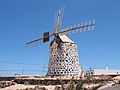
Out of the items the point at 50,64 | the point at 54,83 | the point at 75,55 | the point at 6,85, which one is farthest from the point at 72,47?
the point at 6,85

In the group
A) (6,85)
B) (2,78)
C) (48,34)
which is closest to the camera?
(6,85)

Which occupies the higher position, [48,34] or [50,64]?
[48,34]

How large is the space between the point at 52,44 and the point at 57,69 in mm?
4452

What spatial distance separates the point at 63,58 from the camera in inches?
1978

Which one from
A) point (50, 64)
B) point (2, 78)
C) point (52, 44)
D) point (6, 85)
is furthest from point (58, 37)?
point (6, 85)

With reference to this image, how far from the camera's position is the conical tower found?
5025 cm

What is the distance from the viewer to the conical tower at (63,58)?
165 feet

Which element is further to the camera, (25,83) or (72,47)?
(72,47)

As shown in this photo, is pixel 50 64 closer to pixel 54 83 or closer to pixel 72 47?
pixel 72 47

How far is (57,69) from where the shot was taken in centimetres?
5041

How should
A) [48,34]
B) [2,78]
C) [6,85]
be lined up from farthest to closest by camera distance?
1. [48,34]
2. [2,78]
3. [6,85]

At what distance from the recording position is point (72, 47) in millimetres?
50844

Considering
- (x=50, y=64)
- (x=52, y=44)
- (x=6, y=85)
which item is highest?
(x=52, y=44)

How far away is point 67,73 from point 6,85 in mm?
14077
